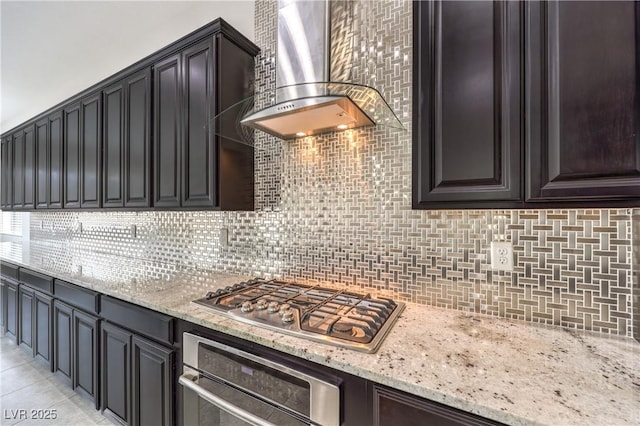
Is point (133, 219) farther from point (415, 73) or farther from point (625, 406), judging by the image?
point (625, 406)

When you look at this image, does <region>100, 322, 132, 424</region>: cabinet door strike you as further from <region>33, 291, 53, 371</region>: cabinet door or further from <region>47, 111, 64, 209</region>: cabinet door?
<region>47, 111, 64, 209</region>: cabinet door

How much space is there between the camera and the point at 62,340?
1.94 meters

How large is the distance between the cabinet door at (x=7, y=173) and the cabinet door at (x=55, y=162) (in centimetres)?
133

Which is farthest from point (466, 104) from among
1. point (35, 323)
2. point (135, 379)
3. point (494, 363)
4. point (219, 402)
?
point (35, 323)

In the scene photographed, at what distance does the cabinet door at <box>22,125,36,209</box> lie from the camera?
3.19 m

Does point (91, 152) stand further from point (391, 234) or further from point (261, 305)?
point (391, 234)

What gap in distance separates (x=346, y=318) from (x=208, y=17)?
94.8 inches

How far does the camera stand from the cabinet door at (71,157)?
101 inches

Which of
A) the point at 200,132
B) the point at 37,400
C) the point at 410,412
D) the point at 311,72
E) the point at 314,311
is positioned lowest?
the point at 37,400

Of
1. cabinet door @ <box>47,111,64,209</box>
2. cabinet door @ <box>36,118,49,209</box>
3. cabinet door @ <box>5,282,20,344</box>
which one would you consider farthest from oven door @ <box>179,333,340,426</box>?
cabinet door @ <box>36,118,49,209</box>

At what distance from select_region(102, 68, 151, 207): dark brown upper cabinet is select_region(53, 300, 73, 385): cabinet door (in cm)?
83

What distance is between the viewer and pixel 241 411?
99 cm

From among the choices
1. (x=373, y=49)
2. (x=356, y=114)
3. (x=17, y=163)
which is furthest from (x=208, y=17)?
(x=17, y=163)

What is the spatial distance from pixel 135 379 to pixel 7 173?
13.9 ft
